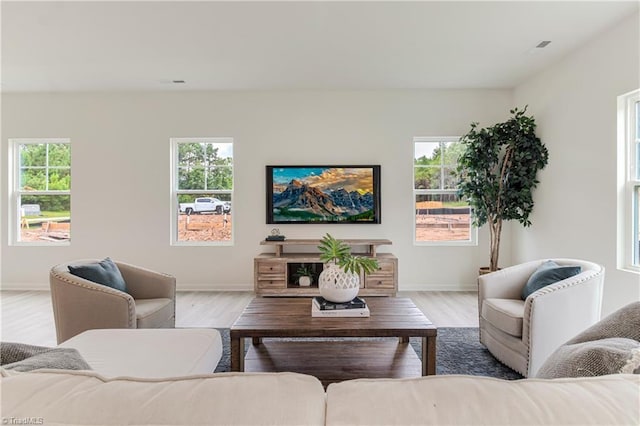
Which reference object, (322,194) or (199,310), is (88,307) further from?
(322,194)

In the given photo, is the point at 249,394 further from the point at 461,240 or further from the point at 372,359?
the point at 461,240

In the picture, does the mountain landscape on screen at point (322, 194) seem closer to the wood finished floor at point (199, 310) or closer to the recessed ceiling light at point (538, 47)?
the wood finished floor at point (199, 310)

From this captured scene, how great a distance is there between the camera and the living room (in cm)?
299

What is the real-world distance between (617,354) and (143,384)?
3.73 ft

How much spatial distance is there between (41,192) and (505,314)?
5.96 meters

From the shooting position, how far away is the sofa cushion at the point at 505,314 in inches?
93.8

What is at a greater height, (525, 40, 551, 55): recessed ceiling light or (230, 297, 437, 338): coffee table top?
(525, 40, 551, 55): recessed ceiling light

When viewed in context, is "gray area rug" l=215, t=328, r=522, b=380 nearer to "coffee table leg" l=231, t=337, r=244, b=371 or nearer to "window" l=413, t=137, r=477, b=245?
"coffee table leg" l=231, t=337, r=244, b=371

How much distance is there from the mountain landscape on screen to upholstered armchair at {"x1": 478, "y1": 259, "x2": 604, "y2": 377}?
7.93 ft

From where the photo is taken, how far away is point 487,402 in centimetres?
60

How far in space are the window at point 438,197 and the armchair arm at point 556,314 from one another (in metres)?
2.56

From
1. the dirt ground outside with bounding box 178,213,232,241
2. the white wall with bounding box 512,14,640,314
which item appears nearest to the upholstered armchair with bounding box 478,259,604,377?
the white wall with bounding box 512,14,640,314

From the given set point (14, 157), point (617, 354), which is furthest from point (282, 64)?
point (14, 157)

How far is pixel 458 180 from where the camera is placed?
499 cm
